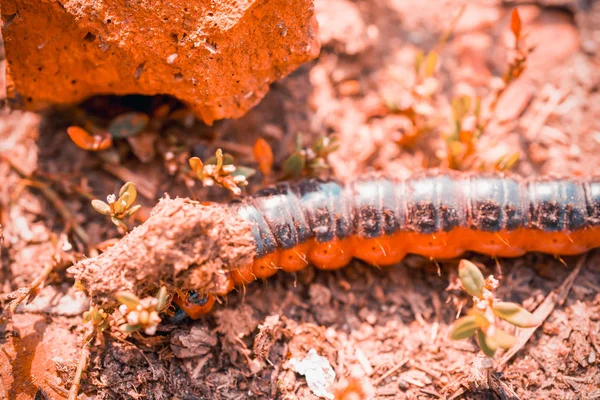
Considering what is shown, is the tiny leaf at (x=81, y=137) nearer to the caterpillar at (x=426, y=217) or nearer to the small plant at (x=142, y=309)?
the caterpillar at (x=426, y=217)

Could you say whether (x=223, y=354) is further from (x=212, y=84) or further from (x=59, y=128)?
(x=59, y=128)

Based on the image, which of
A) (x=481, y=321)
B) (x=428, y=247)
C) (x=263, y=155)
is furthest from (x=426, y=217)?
(x=263, y=155)

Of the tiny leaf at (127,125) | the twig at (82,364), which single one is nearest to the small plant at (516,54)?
the tiny leaf at (127,125)

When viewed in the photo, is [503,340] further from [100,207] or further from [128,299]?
[100,207]

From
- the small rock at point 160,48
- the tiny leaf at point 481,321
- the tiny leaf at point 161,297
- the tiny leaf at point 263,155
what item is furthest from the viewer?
the tiny leaf at point 263,155

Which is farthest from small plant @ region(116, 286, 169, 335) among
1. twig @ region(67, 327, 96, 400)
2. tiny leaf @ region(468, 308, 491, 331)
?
tiny leaf @ region(468, 308, 491, 331)

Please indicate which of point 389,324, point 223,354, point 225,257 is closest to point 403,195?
point 389,324
